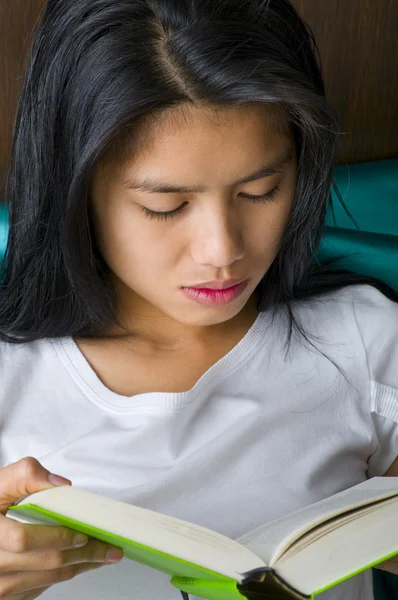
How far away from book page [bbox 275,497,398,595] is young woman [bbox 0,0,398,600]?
0.60 feet

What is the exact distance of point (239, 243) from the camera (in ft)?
3.08

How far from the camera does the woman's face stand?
0.89 meters

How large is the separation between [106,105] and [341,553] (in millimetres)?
476

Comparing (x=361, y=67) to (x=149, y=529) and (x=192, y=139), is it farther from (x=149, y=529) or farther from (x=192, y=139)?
(x=149, y=529)

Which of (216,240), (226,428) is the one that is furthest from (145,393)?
(216,240)

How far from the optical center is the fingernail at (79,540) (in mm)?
752

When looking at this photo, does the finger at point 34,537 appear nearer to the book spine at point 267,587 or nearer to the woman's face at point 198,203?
the book spine at point 267,587

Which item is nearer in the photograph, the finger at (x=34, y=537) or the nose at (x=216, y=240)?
the finger at (x=34, y=537)

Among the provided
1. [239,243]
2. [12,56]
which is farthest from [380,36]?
[239,243]

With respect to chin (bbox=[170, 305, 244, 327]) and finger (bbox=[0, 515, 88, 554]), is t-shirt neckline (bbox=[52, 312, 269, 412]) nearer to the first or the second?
chin (bbox=[170, 305, 244, 327])

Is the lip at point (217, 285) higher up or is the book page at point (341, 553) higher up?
the lip at point (217, 285)

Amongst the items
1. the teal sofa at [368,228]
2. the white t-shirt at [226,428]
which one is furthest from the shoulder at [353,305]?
the teal sofa at [368,228]

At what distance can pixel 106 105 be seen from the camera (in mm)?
902

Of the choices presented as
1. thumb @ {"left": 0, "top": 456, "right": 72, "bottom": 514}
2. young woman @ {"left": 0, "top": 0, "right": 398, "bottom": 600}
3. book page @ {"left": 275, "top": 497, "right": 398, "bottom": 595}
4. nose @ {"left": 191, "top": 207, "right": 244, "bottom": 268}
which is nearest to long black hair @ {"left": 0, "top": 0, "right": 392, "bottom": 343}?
young woman @ {"left": 0, "top": 0, "right": 398, "bottom": 600}
